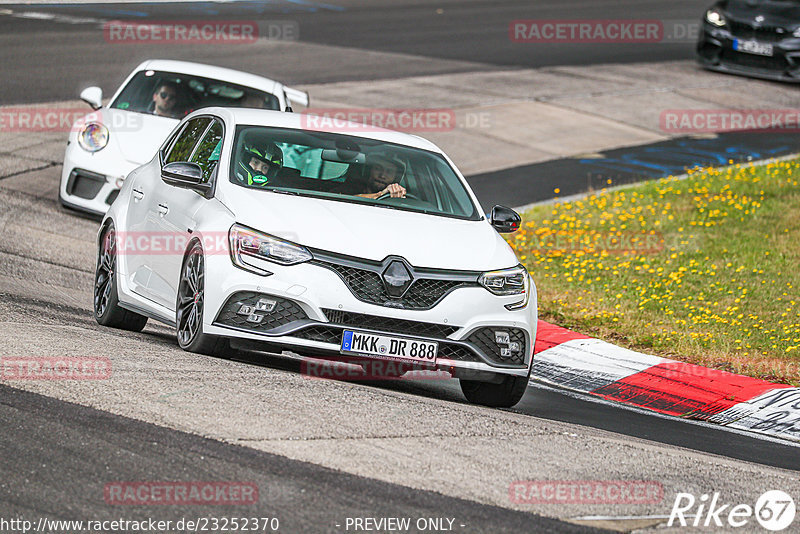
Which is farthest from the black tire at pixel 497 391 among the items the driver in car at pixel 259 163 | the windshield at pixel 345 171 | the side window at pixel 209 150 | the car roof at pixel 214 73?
the car roof at pixel 214 73

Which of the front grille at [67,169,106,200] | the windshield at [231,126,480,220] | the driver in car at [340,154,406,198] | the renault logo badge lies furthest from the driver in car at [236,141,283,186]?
the front grille at [67,169,106,200]

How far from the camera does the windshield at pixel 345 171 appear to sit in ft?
28.1

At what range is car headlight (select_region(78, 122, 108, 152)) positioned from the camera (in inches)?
542

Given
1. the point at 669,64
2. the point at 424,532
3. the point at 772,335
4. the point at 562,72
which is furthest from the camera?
the point at 669,64

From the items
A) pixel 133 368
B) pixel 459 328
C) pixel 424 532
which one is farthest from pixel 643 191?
pixel 424 532

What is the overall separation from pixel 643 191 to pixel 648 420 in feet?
28.1

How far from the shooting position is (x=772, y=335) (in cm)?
1108

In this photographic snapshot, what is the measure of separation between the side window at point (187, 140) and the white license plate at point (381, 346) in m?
2.45

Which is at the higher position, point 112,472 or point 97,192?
point 112,472

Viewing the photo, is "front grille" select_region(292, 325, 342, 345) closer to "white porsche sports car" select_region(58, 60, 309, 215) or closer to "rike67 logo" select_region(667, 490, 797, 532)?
"rike67 logo" select_region(667, 490, 797, 532)

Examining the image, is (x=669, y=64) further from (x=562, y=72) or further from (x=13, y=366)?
(x=13, y=366)

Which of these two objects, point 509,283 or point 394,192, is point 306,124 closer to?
point 394,192

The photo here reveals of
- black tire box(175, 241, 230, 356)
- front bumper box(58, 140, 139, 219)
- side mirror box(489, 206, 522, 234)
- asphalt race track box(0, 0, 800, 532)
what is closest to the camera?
asphalt race track box(0, 0, 800, 532)

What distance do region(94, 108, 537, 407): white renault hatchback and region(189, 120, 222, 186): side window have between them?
0.04ft
